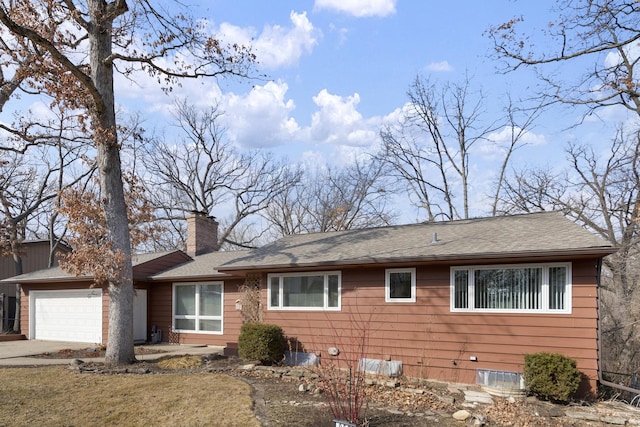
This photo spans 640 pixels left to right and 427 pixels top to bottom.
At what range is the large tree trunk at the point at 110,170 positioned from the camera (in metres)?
11.1

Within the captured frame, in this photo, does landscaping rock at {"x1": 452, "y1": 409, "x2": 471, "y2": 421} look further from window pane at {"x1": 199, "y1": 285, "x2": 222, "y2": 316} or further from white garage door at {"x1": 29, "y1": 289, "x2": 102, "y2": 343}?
white garage door at {"x1": 29, "y1": 289, "x2": 102, "y2": 343}

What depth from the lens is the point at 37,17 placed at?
38.8 feet

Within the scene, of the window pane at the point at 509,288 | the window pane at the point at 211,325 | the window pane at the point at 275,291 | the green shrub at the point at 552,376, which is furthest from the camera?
the window pane at the point at 211,325

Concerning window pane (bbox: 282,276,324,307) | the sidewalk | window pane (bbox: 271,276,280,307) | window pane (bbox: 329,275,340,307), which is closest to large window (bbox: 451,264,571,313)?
window pane (bbox: 329,275,340,307)

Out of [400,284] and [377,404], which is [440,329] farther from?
[377,404]

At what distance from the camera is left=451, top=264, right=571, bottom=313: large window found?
8.31 m

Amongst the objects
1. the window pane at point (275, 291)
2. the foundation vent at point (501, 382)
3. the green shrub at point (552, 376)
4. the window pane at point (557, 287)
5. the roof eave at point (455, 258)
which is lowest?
the foundation vent at point (501, 382)

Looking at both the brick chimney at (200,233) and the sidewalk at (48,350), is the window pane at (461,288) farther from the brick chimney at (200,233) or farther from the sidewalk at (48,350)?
the brick chimney at (200,233)

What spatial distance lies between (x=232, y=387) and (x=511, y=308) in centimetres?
535

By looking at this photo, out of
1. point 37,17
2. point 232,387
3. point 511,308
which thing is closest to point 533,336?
point 511,308

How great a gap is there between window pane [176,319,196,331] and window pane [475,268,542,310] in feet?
31.2

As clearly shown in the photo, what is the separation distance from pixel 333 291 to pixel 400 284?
170 cm

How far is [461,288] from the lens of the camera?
30.3ft

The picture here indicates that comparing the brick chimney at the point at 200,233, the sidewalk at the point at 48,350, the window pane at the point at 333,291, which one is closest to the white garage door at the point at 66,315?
the sidewalk at the point at 48,350
